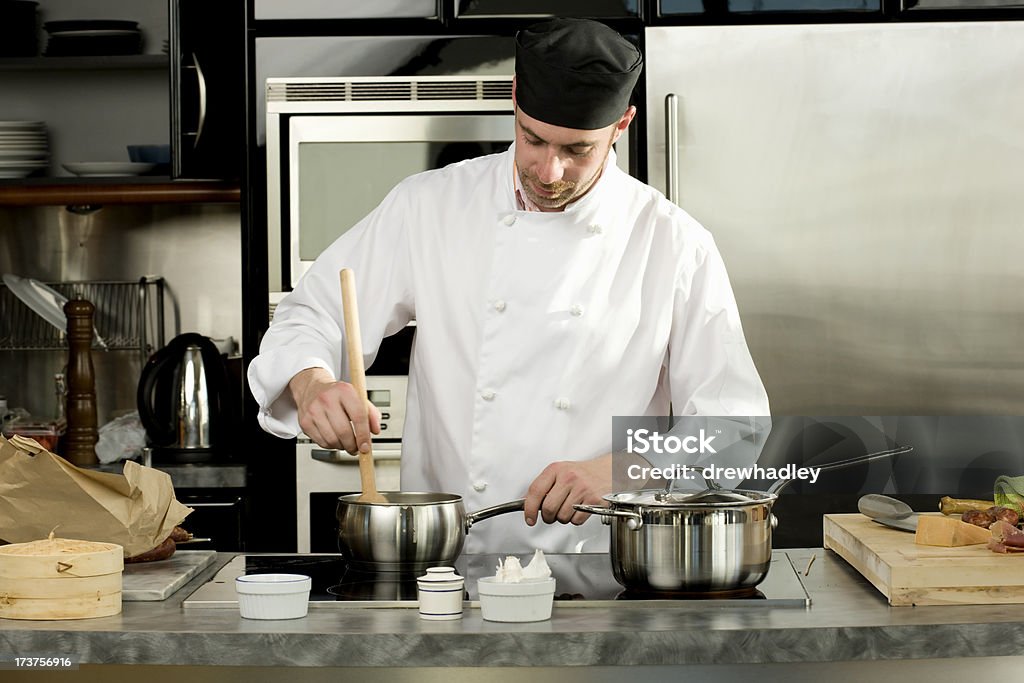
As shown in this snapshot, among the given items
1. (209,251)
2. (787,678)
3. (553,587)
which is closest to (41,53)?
(209,251)

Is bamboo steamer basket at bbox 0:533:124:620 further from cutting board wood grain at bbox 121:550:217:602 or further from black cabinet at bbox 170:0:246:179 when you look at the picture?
black cabinet at bbox 170:0:246:179

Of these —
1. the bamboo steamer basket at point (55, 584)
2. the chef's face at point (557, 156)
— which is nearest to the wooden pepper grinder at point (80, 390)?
the chef's face at point (557, 156)

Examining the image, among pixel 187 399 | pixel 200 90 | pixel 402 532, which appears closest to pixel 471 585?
pixel 402 532

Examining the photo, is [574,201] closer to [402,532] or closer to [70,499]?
[402,532]

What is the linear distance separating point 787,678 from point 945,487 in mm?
1817

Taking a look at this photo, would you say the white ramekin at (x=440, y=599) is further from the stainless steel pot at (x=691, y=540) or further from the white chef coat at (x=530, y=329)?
the white chef coat at (x=530, y=329)

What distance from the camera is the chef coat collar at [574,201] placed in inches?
79.4

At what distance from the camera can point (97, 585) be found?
1353 millimetres

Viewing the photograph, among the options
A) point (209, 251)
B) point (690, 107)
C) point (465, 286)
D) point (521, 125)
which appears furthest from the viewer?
point (209, 251)

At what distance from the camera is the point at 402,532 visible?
1508 mm

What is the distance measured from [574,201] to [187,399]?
1.31m

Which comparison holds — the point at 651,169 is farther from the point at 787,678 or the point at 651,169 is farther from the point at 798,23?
the point at 787,678

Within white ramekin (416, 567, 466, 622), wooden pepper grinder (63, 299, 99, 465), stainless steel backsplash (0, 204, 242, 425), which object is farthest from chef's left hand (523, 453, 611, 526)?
stainless steel backsplash (0, 204, 242, 425)

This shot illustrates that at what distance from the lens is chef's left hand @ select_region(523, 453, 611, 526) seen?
1.67 meters
